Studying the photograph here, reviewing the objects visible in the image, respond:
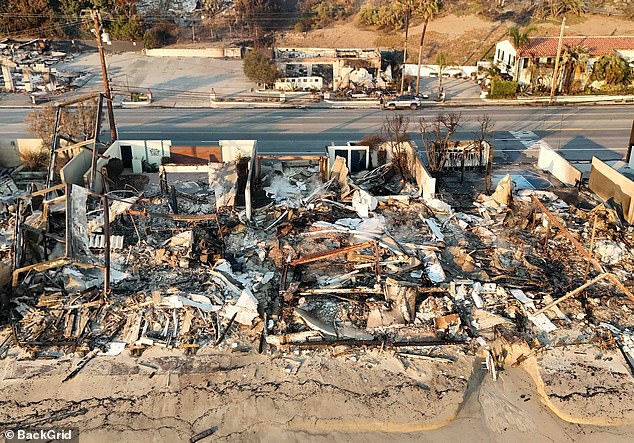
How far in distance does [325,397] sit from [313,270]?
201 inches

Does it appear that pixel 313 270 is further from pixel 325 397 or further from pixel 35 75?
pixel 35 75

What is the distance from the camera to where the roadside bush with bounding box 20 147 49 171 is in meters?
25.0

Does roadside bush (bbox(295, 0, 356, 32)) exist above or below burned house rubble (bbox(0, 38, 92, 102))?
above

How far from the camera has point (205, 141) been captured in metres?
30.6

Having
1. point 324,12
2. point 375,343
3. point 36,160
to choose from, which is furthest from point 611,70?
point 36,160

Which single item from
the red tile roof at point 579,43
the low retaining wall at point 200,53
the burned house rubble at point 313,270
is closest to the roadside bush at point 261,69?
the low retaining wall at point 200,53

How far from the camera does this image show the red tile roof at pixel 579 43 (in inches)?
1603

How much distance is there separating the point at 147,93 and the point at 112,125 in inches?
542

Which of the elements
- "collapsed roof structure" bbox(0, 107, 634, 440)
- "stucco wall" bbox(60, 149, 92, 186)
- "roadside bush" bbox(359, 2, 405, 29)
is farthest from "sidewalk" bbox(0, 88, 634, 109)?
"roadside bush" bbox(359, 2, 405, 29)

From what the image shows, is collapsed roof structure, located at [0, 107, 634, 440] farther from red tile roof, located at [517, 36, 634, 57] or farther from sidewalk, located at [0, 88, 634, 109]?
red tile roof, located at [517, 36, 634, 57]

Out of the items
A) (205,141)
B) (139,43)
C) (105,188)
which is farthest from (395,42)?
(105,188)

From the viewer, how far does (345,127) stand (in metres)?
32.9

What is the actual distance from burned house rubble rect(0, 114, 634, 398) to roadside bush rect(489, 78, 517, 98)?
18112mm

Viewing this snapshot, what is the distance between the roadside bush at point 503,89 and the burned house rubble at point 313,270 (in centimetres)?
1811
